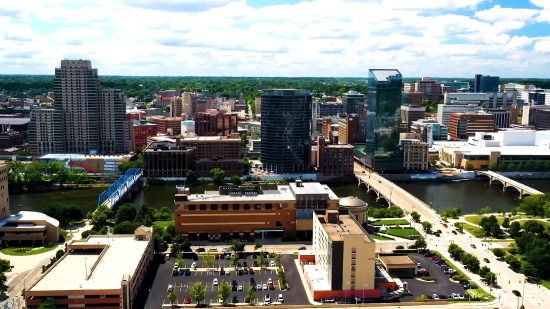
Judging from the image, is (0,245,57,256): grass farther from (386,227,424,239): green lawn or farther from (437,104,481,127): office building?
(437,104,481,127): office building

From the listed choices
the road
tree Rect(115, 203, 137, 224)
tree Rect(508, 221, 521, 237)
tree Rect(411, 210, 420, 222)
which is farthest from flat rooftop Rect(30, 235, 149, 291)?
tree Rect(508, 221, 521, 237)

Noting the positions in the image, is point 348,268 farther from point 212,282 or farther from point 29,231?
point 29,231

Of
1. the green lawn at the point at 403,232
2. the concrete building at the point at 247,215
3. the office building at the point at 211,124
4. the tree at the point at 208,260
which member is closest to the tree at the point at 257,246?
the concrete building at the point at 247,215

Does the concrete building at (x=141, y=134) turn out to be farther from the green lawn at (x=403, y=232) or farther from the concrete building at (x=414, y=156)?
the green lawn at (x=403, y=232)

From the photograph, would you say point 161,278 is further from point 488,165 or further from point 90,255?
point 488,165

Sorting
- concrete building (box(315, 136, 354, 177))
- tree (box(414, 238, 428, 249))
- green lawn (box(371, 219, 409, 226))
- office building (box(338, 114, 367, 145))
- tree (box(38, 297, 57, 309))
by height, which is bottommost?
green lawn (box(371, 219, 409, 226))

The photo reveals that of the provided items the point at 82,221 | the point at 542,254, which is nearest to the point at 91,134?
the point at 82,221

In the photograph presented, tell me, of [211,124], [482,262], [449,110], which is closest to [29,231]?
[482,262]
